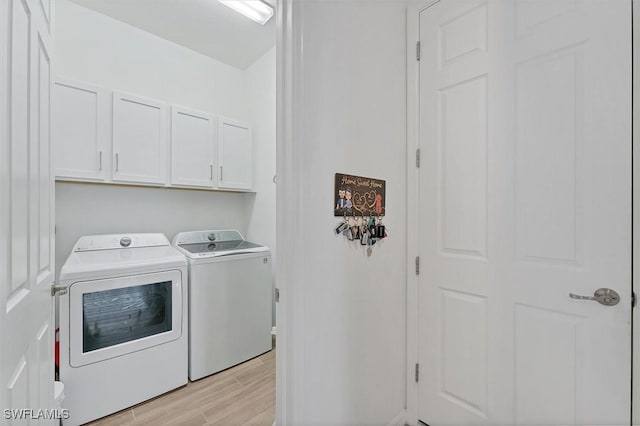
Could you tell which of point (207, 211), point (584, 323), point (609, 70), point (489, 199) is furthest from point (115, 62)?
point (584, 323)

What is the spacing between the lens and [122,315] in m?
1.88

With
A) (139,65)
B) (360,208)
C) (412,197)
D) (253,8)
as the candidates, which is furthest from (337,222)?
(139,65)

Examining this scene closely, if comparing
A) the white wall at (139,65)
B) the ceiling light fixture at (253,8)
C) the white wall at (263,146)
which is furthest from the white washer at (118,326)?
the ceiling light fixture at (253,8)

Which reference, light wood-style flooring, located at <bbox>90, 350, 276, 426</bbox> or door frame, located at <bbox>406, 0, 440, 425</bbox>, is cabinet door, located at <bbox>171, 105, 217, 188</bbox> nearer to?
light wood-style flooring, located at <bbox>90, 350, 276, 426</bbox>

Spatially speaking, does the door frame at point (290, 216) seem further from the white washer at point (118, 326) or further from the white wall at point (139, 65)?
the white wall at point (139, 65)

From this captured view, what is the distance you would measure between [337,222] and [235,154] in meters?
1.98

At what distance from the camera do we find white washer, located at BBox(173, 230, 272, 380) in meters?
2.14

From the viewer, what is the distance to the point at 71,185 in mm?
2209

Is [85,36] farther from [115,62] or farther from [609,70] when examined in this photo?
[609,70]

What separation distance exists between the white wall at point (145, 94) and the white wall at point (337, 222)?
62.5 inches

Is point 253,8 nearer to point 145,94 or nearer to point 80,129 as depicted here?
point 145,94

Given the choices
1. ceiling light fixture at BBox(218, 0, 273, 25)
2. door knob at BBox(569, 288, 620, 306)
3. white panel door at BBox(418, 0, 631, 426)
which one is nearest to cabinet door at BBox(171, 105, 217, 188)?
ceiling light fixture at BBox(218, 0, 273, 25)

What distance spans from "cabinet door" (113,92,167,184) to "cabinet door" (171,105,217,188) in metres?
0.09

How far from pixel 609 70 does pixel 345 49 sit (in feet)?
3.37
